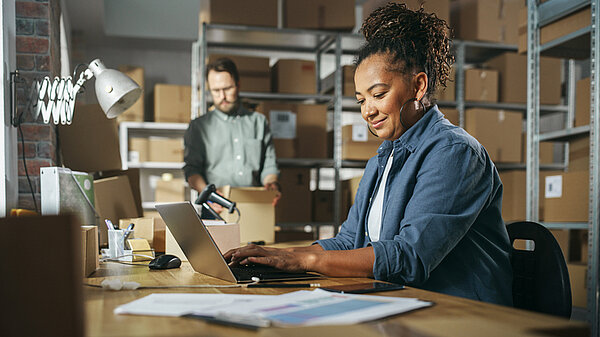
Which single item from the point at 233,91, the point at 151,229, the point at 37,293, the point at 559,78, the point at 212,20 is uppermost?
the point at 212,20

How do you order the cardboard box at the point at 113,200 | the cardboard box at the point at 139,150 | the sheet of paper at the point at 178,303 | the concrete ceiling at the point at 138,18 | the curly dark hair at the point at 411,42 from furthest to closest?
the cardboard box at the point at 139,150 → the concrete ceiling at the point at 138,18 → the cardboard box at the point at 113,200 → the curly dark hair at the point at 411,42 → the sheet of paper at the point at 178,303

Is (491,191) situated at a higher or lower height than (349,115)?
lower

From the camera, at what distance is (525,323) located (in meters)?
0.66

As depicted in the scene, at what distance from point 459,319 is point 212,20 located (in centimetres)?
331

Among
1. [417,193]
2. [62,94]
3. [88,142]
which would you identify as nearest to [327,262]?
[417,193]

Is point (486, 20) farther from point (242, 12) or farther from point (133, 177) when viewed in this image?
point (133, 177)

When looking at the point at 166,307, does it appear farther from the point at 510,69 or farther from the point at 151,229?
the point at 510,69

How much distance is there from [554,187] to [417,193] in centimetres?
202

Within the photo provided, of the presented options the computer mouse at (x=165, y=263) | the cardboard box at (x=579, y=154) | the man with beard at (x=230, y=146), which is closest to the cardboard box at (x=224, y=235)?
the computer mouse at (x=165, y=263)

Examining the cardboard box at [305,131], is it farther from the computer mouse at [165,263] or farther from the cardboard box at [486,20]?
the computer mouse at [165,263]

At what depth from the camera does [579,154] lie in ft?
9.65

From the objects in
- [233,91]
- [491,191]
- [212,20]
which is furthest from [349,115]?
[491,191]

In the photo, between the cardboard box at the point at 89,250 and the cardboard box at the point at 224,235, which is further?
the cardboard box at the point at 224,235

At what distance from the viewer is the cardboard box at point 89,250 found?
1144 millimetres
